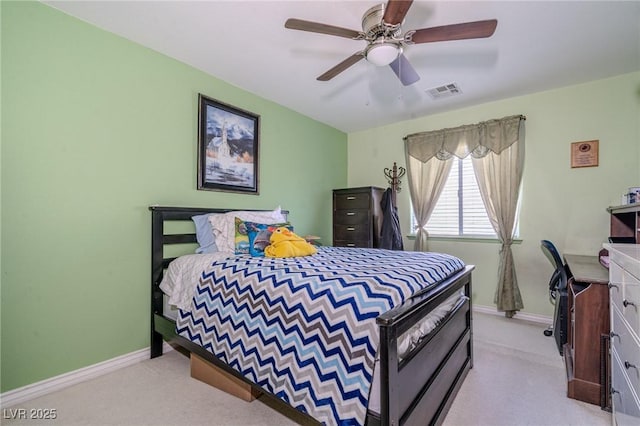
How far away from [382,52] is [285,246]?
1.52 meters

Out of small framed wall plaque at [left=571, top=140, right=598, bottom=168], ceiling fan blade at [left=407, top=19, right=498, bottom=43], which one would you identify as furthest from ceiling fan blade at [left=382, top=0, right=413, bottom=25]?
small framed wall plaque at [left=571, top=140, right=598, bottom=168]

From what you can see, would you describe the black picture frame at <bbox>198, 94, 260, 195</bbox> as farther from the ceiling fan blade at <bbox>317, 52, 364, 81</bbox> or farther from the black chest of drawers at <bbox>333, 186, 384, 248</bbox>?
the black chest of drawers at <bbox>333, 186, 384, 248</bbox>

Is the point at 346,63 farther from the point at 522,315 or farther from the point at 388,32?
the point at 522,315

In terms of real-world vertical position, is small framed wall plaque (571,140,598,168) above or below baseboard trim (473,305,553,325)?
above

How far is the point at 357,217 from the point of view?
13.6 ft

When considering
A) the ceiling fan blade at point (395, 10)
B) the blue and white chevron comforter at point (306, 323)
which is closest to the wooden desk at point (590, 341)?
the blue and white chevron comforter at point (306, 323)

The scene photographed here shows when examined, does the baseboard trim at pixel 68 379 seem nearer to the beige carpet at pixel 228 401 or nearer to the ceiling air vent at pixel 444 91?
the beige carpet at pixel 228 401

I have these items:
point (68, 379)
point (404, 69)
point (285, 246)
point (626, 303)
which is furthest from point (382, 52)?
point (68, 379)

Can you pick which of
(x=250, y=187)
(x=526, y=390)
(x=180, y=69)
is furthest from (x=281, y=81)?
(x=526, y=390)

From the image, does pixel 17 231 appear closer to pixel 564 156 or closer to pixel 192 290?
pixel 192 290

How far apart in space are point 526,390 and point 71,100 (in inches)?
147

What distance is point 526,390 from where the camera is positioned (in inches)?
75.9

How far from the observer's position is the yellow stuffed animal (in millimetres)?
2254

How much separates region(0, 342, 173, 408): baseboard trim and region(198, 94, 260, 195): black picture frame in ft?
5.04
